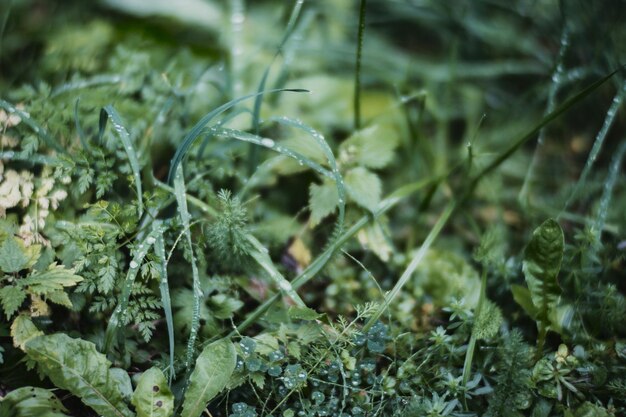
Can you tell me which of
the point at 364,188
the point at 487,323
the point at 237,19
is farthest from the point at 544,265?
the point at 237,19

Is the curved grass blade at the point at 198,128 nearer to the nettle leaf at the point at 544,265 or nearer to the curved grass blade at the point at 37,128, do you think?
the curved grass blade at the point at 37,128

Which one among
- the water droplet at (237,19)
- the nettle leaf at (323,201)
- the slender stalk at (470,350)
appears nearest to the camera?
the slender stalk at (470,350)

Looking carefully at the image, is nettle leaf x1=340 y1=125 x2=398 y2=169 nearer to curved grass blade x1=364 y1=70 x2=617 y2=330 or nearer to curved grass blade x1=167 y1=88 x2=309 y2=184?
curved grass blade x1=364 y1=70 x2=617 y2=330

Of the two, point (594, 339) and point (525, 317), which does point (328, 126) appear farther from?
point (594, 339)

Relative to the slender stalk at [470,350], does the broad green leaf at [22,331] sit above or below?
above

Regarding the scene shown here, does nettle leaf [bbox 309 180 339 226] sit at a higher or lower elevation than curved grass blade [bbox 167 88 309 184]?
lower

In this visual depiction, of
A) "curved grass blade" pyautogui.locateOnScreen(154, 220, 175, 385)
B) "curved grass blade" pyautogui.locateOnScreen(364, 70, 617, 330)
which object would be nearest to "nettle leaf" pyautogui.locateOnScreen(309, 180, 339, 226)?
"curved grass blade" pyautogui.locateOnScreen(364, 70, 617, 330)

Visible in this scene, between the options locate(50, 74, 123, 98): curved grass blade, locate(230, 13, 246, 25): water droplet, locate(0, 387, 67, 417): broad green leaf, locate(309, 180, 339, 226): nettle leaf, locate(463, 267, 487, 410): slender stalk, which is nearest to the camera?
locate(0, 387, 67, 417): broad green leaf

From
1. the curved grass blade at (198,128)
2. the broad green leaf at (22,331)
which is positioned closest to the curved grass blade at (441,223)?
the curved grass blade at (198,128)

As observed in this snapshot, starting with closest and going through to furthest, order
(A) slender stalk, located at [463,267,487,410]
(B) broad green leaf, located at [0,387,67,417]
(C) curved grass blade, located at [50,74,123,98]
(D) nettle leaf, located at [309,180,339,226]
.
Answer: (B) broad green leaf, located at [0,387,67,417] < (A) slender stalk, located at [463,267,487,410] < (D) nettle leaf, located at [309,180,339,226] < (C) curved grass blade, located at [50,74,123,98]
